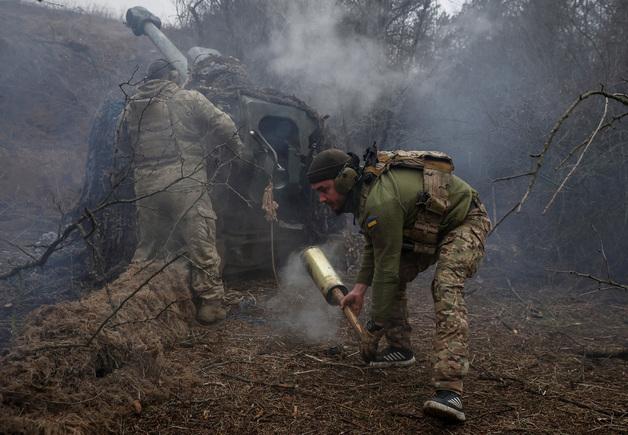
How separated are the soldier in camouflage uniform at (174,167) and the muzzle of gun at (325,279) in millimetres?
911

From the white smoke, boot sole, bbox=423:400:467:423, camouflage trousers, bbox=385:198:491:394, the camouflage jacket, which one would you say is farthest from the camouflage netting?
the white smoke

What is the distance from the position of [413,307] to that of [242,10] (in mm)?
7188

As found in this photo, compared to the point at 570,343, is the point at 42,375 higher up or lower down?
higher up

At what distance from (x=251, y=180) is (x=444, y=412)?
3.70m

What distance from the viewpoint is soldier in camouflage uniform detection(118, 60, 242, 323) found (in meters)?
4.29

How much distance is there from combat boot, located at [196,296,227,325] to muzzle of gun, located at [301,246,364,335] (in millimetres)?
910

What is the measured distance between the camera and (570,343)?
3.89 m

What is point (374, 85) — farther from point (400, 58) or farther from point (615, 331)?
point (615, 331)

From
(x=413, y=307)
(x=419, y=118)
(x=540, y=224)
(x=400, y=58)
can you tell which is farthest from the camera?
(x=419, y=118)

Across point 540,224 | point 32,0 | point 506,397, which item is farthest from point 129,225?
point 32,0

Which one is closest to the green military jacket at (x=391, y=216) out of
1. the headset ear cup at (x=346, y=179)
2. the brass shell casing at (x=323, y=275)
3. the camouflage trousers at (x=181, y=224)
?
the headset ear cup at (x=346, y=179)

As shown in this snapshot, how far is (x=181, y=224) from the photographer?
4324 millimetres

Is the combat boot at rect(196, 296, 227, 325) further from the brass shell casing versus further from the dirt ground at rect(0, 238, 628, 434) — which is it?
the brass shell casing

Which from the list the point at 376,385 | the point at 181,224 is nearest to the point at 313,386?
the point at 376,385
